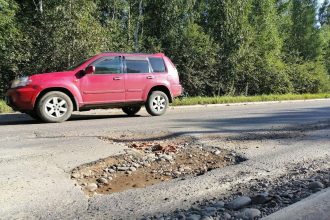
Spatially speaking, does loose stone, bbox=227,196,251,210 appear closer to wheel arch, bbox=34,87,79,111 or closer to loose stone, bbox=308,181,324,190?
loose stone, bbox=308,181,324,190

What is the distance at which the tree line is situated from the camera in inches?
668

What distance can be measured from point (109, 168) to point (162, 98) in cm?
679

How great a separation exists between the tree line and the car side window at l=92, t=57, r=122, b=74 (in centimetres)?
572

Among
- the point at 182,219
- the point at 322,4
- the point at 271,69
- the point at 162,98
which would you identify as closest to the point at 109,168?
the point at 182,219

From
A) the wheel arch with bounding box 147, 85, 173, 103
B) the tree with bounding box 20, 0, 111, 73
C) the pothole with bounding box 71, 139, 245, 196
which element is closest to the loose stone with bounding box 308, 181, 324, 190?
the pothole with bounding box 71, 139, 245, 196

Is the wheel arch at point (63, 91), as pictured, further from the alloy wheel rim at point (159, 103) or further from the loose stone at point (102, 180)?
the loose stone at point (102, 180)

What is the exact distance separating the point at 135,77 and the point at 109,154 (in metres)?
5.65

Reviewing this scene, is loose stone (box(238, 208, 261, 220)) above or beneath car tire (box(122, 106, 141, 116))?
beneath

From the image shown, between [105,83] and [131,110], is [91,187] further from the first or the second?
[131,110]

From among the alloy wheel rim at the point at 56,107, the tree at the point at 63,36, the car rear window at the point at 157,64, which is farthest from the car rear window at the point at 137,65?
the tree at the point at 63,36

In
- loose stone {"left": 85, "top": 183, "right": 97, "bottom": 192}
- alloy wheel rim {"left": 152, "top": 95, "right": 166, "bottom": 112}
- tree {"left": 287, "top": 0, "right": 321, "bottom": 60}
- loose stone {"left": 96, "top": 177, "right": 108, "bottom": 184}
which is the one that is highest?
tree {"left": 287, "top": 0, "right": 321, "bottom": 60}

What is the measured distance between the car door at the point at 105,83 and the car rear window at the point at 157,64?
3.53 feet

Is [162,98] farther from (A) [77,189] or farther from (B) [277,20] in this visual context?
(B) [277,20]

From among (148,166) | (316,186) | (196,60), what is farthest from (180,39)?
(316,186)
